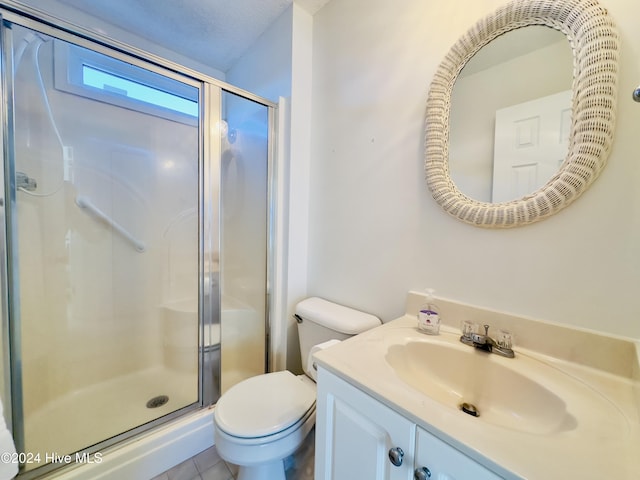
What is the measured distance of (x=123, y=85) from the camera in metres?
1.52

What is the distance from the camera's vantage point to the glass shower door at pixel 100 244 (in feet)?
4.11

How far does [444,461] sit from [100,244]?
2.04m

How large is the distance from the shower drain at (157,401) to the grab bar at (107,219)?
0.95 meters

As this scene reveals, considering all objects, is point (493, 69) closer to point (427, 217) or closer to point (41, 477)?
point (427, 217)

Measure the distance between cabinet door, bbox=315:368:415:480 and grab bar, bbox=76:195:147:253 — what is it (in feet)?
5.41

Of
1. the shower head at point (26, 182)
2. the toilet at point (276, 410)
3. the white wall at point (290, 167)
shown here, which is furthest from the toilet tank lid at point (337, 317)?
the shower head at point (26, 182)

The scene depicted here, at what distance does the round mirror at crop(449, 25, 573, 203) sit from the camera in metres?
0.74

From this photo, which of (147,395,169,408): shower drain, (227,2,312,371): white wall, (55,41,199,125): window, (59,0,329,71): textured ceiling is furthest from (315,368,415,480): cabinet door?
(59,0,329,71): textured ceiling

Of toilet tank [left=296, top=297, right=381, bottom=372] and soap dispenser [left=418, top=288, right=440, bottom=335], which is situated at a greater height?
soap dispenser [left=418, top=288, right=440, bottom=335]

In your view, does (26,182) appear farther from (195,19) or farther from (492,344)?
(492,344)

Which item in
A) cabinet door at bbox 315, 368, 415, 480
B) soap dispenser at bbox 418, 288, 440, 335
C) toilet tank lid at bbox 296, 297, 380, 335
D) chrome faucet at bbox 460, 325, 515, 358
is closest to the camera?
cabinet door at bbox 315, 368, 415, 480

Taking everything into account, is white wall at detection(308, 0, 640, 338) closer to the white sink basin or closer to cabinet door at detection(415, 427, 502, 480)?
the white sink basin

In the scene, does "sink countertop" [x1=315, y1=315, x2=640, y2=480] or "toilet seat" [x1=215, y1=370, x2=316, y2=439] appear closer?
"sink countertop" [x1=315, y1=315, x2=640, y2=480]

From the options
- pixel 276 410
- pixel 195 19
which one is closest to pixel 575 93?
pixel 276 410
